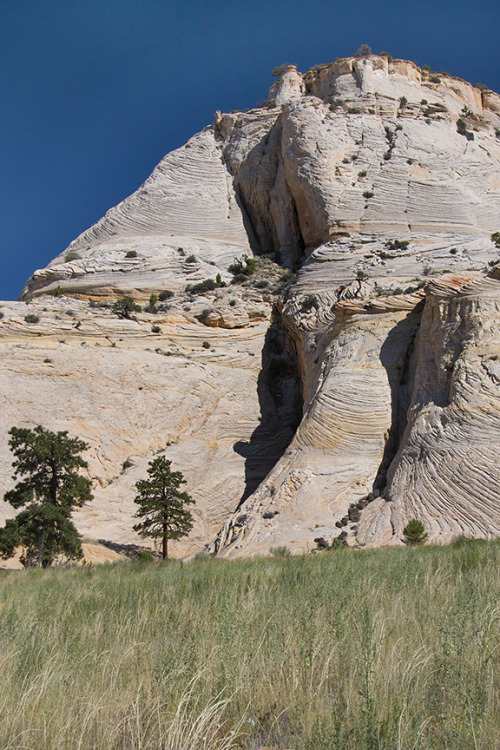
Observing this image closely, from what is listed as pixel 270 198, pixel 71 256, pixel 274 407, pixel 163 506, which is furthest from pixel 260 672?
pixel 270 198

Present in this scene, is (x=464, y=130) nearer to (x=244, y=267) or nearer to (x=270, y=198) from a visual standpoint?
(x=270, y=198)

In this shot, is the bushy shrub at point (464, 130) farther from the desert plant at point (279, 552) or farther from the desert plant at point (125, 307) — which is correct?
the desert plant at point (279, 552)

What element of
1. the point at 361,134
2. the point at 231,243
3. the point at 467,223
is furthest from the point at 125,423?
the point at 361,134

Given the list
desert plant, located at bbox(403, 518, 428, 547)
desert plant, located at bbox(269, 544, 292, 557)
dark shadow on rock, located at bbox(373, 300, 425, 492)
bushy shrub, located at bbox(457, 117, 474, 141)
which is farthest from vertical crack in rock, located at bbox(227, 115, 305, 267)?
desert plant, located at bbox(269, 544, 292, 557)

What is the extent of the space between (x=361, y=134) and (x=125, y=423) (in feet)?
82.1

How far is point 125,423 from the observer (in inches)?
970

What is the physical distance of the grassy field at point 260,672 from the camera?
2301 millimetres

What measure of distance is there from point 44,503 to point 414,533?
357 inches

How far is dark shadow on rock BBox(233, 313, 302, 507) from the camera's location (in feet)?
82.6

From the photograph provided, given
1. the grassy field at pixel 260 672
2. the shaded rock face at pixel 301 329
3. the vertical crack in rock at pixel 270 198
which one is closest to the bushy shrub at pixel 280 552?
the shaded rock face at pixel 301 329

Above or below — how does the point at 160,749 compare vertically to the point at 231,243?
below

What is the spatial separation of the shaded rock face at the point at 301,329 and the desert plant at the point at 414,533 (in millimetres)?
533

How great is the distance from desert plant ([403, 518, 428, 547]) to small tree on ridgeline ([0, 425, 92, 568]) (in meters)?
8.13

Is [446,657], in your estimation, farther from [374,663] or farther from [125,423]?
A: [125,423]
